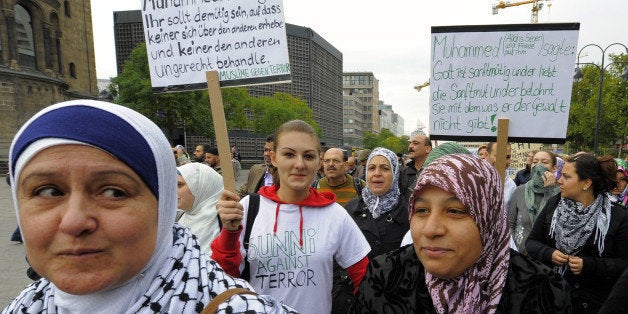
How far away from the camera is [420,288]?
160 cm

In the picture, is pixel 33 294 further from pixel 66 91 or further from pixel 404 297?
pixel 66 91

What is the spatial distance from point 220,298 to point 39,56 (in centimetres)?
3467

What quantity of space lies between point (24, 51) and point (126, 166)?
111 feet

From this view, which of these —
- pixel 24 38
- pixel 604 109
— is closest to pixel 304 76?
pixel 24 38

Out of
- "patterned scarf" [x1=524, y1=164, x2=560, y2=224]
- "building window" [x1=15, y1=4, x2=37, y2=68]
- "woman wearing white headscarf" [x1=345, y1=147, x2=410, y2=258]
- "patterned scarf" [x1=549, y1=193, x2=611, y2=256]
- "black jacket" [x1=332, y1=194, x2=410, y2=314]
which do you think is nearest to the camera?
"black jacket" [x1=332, y1=194, x2=410, y2=314]

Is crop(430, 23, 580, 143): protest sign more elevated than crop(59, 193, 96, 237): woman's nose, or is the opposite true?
crop(430, 23, 580, 143): protest sign

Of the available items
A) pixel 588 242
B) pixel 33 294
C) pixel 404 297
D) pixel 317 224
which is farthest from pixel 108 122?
pixel 588 242

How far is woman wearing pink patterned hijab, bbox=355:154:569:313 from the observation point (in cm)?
142

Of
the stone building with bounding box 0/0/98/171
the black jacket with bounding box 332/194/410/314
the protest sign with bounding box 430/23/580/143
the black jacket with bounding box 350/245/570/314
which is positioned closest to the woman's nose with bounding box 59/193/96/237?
the black jacket with bounding box 350/245/570/314

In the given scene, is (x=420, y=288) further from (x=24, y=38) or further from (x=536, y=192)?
(x=24, y=38)

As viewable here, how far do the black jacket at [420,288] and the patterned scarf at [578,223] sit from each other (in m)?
1.73

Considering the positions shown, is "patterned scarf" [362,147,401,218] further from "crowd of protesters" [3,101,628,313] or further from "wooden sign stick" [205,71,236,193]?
"wooden sign stick" [205,71,236,193]

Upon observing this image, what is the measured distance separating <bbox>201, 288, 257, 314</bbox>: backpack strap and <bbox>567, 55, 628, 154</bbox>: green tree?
27.1 m

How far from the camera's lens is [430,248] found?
143 cm
